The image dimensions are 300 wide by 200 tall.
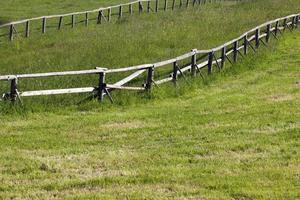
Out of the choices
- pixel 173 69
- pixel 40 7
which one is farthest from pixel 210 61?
pixel 40 7

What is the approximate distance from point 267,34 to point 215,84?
9.35m

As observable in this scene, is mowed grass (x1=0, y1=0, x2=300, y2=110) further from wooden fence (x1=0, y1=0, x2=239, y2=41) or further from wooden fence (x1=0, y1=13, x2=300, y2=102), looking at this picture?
wooden fence (x1=0, y1=0, x2=239, y2=41)

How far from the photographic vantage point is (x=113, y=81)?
16984 millimetres

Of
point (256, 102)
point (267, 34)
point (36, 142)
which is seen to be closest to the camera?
point (36, 142)

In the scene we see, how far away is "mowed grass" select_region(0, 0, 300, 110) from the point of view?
56.0 feet

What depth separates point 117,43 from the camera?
24.9 metres

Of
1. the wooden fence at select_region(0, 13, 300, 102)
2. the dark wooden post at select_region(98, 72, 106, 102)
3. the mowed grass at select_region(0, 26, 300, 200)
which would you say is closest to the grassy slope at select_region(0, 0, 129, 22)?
the wooden fence at select_region(0, 13, 300, 102)

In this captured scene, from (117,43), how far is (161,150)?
1533 cm

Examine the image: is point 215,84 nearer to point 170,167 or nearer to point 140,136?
point 140,136

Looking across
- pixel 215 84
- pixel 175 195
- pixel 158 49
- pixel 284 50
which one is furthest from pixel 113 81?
pixel 284 50

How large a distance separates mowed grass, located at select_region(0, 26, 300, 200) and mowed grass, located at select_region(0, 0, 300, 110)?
187 cm

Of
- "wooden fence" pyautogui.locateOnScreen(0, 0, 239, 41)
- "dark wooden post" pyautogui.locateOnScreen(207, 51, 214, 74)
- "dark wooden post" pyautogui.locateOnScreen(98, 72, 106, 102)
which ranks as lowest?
"dark wooden post" pyautogui.locateOnScreen(98, 72, 106, 102)

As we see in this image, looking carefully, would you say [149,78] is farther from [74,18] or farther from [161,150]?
[74,18]

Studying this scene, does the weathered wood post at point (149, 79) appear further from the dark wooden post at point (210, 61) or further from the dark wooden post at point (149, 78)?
the dark wooden post at point (210, 61)
